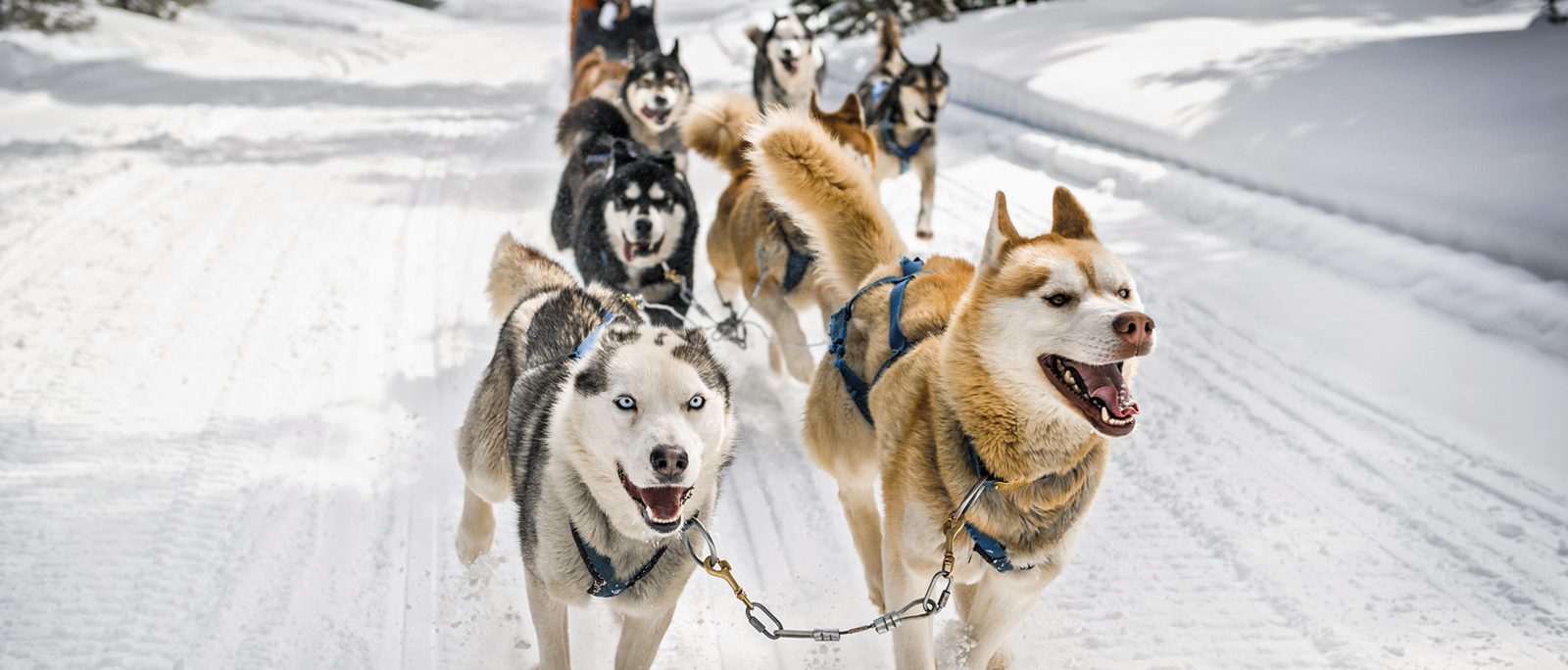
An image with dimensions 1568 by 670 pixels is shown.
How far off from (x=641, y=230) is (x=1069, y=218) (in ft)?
7.12

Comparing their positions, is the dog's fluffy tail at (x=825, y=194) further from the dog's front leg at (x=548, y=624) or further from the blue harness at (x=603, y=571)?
the dog's front leg at (x=548, y=624)

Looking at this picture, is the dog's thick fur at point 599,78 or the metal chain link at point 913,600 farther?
the dog's thick fur at point 599,78

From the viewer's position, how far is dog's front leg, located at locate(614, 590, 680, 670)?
2150mm

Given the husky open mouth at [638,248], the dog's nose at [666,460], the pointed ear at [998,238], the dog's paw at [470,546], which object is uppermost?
the pointed ear at [998,238]

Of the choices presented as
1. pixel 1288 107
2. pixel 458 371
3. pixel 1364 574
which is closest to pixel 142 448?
pixel 458 371

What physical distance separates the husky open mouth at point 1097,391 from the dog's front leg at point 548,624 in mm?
1252

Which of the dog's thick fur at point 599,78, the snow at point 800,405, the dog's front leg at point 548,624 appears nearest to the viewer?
the dog's front leg at point 548,624

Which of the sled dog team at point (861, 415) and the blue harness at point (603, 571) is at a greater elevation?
the sled dog team at point (861, 415)

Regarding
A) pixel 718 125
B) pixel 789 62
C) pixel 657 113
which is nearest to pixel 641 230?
pixel 718 125

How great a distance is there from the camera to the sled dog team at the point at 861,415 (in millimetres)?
1797

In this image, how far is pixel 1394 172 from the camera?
16.3 ft

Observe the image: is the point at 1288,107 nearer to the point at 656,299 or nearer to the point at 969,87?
the point at 969,87

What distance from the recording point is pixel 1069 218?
6.68ft

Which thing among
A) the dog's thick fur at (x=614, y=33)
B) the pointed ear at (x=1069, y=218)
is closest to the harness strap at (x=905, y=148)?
the pointed ear at (x=1069, y=218)
